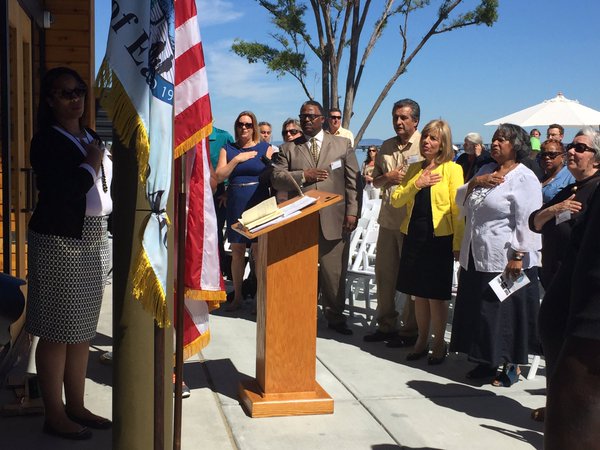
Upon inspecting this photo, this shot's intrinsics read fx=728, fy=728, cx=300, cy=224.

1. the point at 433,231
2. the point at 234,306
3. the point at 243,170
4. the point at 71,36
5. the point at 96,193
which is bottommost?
the point at 234,306

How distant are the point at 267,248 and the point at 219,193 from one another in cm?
374

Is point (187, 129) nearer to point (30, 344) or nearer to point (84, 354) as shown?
point (84, 354)

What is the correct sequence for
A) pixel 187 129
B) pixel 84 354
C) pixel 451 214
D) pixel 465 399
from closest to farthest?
1. pixel 187 129
2. pixel 84 354
3. pixel 465 399
4. pixel 451 214

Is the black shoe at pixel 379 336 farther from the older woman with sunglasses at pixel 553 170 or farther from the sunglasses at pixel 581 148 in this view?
the sunglasses at pixel 581 148

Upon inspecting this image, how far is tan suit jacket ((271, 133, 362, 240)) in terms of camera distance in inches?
264

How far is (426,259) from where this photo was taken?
5.94 meters

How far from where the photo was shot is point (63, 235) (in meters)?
3.89

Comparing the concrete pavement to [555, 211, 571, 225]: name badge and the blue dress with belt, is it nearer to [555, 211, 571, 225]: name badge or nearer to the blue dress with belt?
[555, 211, 571, 225]: name badge

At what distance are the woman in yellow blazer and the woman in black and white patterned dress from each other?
2.75 meters

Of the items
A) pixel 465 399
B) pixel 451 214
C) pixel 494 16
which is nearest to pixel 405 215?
pixel 451 214

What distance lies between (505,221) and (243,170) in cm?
319

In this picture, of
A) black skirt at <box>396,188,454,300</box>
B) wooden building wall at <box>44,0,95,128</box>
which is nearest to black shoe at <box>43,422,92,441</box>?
black skirt at <box>396,188,454,300</box>

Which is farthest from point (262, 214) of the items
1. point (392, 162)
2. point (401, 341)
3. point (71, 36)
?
point (71, 36)

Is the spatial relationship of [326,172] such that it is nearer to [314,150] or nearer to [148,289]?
[314,150]
